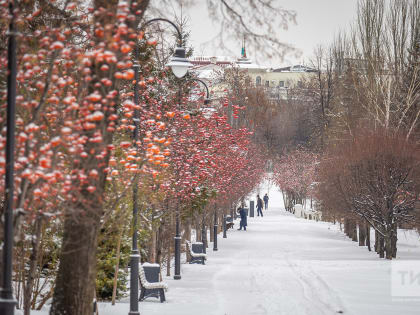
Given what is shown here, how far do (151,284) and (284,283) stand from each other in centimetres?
462

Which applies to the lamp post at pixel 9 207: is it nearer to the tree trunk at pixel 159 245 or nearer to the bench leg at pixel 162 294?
the bench leg at pixel 162 294

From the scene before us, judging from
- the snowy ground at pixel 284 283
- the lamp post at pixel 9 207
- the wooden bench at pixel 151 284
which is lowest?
the snowy ground at pixel 284 283

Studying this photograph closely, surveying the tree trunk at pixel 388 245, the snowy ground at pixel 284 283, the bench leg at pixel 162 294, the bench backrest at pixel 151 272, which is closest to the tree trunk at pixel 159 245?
the snowy ground at pixel 284 283

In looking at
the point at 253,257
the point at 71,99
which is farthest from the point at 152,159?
the point at 253,257

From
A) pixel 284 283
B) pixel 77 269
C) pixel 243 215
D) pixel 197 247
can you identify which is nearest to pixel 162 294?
pixel 284 283

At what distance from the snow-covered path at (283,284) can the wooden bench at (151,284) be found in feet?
0.67

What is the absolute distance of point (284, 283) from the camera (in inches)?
773

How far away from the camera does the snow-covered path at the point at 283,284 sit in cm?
1513

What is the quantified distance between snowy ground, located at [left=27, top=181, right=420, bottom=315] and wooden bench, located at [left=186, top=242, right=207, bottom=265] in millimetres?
429

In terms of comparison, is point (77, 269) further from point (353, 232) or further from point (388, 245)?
point (353, 232)

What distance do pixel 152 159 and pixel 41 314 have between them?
4.46m

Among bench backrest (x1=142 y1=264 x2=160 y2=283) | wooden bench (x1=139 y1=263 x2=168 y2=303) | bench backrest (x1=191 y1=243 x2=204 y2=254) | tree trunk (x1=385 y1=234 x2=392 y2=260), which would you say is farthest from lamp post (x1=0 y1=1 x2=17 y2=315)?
tree trunk (x1=385 y1=234 x2=392 y2=260)

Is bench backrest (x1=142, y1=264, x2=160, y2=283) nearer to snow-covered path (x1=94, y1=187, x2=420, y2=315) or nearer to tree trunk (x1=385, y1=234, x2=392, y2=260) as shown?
snow-covered path (x1=94, y1=187, x2=420, y2=315)

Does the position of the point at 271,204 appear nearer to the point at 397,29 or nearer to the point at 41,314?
the point at 397,29
